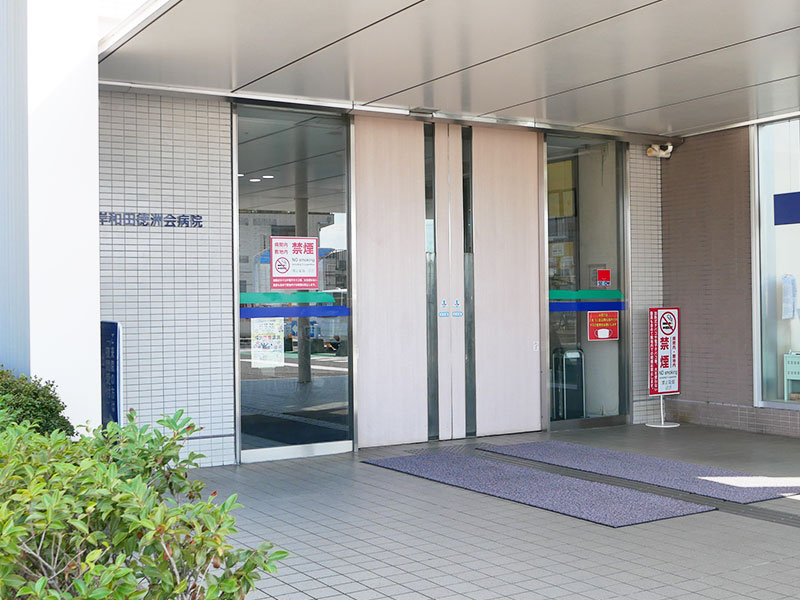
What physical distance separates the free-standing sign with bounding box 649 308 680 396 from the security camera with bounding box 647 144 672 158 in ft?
6.27

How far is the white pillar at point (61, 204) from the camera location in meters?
5.28

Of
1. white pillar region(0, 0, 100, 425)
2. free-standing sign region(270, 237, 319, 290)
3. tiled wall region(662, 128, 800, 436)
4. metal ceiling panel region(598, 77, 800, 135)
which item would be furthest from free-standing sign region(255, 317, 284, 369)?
tiled wall region(662, 128, 800, 436)

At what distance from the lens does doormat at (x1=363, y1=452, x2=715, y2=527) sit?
6395mm

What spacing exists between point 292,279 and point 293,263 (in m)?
0.16

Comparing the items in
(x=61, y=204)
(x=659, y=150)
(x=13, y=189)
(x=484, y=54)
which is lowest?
(x=61, y=204)

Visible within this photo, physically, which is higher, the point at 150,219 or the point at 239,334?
the point at 150,219

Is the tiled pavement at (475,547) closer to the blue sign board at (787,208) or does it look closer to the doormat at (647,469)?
the doormat at (647,469)

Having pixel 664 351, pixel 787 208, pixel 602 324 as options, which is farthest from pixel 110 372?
pixel 787 208

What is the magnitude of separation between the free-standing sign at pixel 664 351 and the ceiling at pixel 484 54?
2.51m

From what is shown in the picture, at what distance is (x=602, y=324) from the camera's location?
35.4 feet

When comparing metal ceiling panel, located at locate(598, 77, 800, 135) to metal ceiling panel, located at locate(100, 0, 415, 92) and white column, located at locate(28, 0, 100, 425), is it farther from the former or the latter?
white column, located at locate(28, 0, 100, 425)

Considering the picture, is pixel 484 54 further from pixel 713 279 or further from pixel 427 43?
pixel 713 279

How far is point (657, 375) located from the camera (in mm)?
10656

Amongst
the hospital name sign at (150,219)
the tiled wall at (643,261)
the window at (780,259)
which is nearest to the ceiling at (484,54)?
the window at (780,259)
